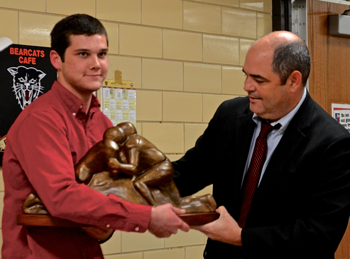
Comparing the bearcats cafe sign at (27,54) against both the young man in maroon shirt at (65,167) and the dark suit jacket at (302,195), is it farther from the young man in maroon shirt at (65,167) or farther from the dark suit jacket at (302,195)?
the dark suit jacket at (302,195)

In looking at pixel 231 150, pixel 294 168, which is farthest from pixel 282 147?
pixel 231 150

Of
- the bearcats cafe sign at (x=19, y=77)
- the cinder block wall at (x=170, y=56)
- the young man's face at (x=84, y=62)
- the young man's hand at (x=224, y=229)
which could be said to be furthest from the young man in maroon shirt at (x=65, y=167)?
the cinder block wall at (x=170, y=56)

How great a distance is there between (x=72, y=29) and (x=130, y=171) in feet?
1.56

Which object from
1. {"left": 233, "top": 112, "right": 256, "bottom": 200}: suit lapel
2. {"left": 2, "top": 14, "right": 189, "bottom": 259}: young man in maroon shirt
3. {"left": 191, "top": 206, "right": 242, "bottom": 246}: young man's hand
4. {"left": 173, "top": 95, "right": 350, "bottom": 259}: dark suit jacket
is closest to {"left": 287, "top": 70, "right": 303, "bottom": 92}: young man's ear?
{"left": 173, "top": 95, "right": 350, "bottom": 259}: dark suit jacket

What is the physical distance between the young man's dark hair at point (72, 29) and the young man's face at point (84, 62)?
1 cm

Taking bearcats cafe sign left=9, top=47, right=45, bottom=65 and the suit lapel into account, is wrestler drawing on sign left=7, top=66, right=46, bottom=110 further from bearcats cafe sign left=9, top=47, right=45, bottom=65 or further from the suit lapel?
the suit lapel

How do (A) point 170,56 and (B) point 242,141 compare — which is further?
(A) point 170,56

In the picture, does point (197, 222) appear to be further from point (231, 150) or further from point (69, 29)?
point (69, 29)

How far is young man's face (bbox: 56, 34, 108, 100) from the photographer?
55.4 inches

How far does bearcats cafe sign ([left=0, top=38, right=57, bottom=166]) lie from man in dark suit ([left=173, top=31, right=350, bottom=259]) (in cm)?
126

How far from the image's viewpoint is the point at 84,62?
4.63 feet

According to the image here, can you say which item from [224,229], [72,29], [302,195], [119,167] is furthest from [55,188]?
[302,195]

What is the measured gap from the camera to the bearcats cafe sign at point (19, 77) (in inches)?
93.4

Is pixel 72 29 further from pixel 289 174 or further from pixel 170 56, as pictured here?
pixel 170 56
